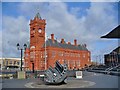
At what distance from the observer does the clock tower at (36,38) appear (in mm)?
104250

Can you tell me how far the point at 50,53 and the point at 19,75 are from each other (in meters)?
78.6

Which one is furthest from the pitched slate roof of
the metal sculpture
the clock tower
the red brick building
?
the metal sculpture

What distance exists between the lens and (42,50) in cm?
10756

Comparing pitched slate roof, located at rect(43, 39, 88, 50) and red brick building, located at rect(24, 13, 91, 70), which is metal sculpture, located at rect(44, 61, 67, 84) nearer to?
red brick building, located at rect(24, 13, 91, 70)

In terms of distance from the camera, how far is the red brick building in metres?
105

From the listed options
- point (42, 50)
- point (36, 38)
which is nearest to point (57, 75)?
point (36, 38)

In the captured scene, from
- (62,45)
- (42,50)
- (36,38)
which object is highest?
(36,38)

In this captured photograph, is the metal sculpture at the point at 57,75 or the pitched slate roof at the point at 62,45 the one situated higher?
the pitched slate roof at the point at 62,45

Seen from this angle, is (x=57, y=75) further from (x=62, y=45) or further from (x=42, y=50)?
(x=62, y=45)

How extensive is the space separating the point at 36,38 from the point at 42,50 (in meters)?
6.76

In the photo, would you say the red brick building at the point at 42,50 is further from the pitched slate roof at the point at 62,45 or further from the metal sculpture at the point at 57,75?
the metal sculpture at the point at 57,75

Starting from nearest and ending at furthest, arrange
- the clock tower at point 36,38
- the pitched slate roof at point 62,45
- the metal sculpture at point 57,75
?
1. the metal sculpture at point 57,75
2. the clock tower at point 36,38
3. the pitched slate roof at point 62,45

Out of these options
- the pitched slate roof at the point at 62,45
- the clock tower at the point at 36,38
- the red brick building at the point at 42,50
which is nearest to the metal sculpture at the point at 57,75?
the red brick building at the point at 42,50

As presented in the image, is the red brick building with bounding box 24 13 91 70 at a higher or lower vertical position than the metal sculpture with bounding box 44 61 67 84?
higher
